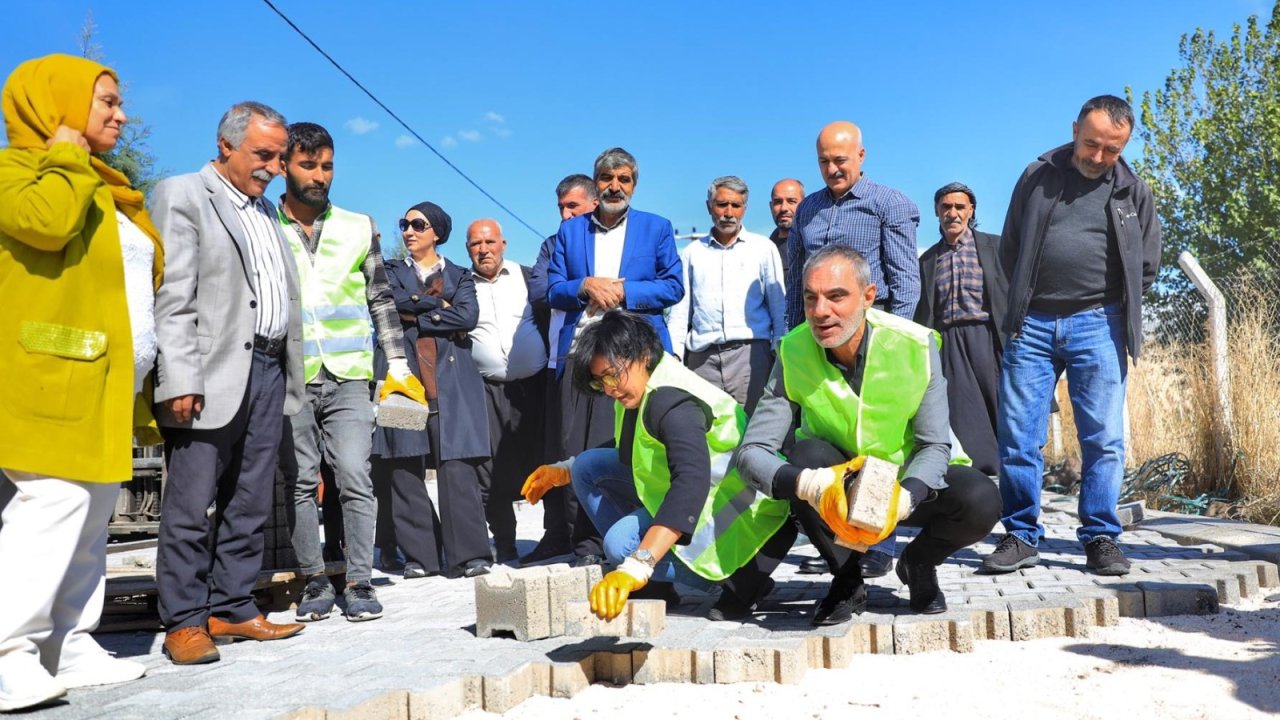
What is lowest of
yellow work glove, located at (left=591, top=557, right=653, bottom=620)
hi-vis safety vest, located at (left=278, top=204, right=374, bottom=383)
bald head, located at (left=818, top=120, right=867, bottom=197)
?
yellow work glove, located at (left=591, top=557, right=653, bottom=620)

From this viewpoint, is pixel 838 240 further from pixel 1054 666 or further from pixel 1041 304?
pixel 1054 666

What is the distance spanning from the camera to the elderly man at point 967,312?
6.44 m

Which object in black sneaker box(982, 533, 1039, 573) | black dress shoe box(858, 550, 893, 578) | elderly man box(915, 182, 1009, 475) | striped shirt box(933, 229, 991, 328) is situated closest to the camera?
black dress shoe box(858, 550, 893, 578)

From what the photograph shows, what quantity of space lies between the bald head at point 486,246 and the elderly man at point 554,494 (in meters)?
0.37

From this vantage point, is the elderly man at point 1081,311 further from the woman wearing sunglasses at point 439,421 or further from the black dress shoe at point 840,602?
the woman wearing sunglasses at point 439,421

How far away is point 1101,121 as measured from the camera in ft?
16.0

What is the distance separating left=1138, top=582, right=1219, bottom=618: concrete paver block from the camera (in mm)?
4172

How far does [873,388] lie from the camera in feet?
12.7

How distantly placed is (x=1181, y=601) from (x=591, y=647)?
2.37 m

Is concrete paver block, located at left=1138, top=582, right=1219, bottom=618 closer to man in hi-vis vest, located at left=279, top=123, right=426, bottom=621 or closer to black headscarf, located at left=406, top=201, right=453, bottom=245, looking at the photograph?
man in hi-vis vest, located at left=279, top=123, right=426, bottom=621

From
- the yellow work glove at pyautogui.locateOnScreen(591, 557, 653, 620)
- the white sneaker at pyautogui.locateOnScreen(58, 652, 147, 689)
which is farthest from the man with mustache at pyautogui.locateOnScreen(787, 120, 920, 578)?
the white sneaker at pyautogui.locateOnScreen(58, 652, 147, 689)

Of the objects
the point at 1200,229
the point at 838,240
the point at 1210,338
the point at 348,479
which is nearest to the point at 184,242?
the point at 348,479

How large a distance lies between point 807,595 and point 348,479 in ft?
6.74

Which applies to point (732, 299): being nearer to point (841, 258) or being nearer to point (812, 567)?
point (812, 567)
